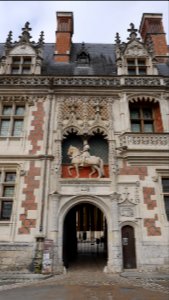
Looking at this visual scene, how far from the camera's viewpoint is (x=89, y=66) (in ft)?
53.3

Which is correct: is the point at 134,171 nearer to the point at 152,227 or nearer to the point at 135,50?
the point at 152,227

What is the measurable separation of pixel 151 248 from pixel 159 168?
3684mm

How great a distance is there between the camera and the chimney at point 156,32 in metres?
17.3

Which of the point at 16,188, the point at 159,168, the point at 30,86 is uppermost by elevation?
the point at 30,86

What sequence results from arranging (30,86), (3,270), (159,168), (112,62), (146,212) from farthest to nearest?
(112,62) → (30,86) → (159,168) → (146,212) → (3,270)

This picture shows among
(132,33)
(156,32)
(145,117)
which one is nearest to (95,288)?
(145,117)

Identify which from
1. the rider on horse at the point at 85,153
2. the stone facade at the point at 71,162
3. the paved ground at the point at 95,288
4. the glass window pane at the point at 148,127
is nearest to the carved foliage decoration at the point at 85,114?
the stone facade at the point at 71,162

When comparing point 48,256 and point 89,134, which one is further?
point 89,134

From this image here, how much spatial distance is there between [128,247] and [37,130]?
7.11 m

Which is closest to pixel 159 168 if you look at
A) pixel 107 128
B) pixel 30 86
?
pixel 107 128

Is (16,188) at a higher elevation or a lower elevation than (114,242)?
higher

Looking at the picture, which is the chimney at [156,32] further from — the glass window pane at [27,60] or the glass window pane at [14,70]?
the glass window pane at [14,70]

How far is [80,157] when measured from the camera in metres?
12.1

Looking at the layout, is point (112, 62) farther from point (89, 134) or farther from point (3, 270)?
point (3, 270)
